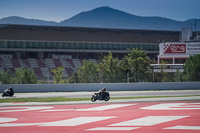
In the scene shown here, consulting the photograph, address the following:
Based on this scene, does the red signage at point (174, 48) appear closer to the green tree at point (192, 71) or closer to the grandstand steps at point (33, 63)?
the green tree at point (192, 71)

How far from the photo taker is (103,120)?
63.7 ft

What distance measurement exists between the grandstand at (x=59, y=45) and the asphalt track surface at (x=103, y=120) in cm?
5097

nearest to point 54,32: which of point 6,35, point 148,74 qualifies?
point 6,35

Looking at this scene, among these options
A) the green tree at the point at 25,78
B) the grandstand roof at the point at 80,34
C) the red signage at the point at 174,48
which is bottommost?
the green tree at the point at 25,78

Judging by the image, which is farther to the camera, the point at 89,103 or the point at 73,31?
the point at 73,31

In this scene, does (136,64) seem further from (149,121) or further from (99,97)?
(149,121)

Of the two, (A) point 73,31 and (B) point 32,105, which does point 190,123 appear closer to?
(B) point 32,105

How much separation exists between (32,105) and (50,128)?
10.9 meters

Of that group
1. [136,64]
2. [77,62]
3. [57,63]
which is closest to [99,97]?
[136,64]

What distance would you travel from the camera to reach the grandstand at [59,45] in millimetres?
77125

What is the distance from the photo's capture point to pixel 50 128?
677 inches

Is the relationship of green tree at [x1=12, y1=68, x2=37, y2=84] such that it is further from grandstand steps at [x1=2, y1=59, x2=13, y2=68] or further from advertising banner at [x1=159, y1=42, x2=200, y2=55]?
advertising banner at [x1=159, y1=42, x2=200, y2=55]

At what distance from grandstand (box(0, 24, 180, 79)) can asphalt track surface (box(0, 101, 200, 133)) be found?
50966 millimetres

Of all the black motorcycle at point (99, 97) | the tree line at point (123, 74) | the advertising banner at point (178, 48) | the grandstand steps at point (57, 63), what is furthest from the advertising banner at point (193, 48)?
the black motorcycle at point (99, 97)
